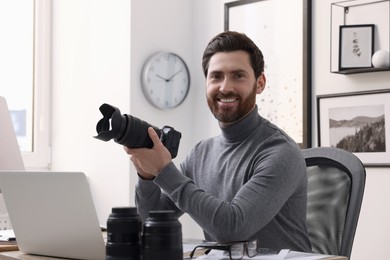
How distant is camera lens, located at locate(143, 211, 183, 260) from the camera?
3.76ft

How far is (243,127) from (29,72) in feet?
7.13

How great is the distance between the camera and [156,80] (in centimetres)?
352

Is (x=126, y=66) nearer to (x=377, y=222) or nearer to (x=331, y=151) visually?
(x=377, y=222)

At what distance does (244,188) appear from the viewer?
1647 mm

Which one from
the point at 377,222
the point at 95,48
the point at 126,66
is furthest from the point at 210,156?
Result: the point at 95,48

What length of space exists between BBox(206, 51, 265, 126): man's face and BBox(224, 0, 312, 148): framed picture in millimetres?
1210

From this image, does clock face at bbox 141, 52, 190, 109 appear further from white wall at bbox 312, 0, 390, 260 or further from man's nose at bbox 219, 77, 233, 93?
man's nose at bbox 219, 77, 233, 93

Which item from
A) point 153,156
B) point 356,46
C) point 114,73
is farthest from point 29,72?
point 153,156

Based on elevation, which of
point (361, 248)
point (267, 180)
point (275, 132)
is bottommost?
point (361, 248)

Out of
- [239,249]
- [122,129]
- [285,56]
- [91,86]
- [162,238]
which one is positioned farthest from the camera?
[91,86]

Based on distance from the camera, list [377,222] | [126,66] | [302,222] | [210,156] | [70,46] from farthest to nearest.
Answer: [70,46]
[126,66]
[377,222]
[210,156]
[302,222]

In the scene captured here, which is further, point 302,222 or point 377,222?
point 377,222

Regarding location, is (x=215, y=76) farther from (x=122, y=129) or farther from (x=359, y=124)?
(x=359, y=124)

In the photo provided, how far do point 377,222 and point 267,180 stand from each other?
4.21 feet
